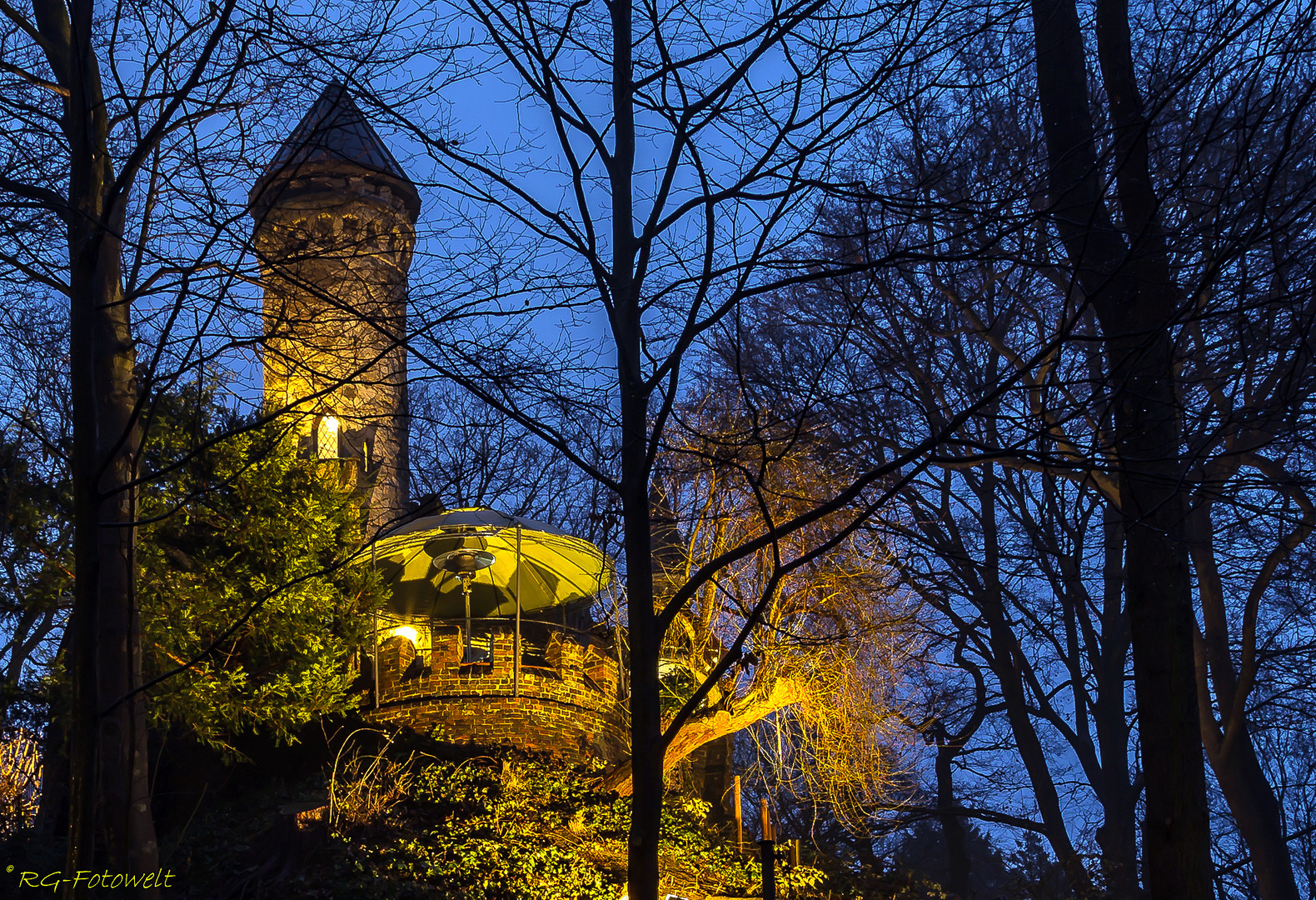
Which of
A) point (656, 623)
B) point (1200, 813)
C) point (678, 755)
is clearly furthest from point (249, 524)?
point (1200, 813)

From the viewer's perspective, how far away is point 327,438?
15.8 m

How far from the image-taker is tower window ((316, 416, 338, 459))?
50.8ft

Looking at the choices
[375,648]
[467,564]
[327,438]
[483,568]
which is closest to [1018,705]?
[483,568]

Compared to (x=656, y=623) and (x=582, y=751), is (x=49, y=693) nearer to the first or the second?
(x=582, y=751)

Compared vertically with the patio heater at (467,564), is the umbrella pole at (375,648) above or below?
below

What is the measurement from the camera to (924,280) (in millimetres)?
12414

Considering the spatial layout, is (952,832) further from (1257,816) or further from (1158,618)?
(1158,618)

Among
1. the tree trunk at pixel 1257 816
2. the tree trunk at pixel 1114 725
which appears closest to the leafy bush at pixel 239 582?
the tree trunk at pixel 1257 816

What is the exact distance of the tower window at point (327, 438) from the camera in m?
15.5

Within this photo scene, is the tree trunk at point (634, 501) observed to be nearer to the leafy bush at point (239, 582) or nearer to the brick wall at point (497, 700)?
the leafy bush at point (239, 582)

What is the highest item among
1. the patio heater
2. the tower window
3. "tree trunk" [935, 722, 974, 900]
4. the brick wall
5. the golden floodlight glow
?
the tower window

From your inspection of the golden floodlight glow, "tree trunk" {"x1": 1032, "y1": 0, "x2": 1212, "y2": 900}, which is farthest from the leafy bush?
"tree trunk" {"x1": 1032, "y1": 0, "x2": 1212, "y2": 900}

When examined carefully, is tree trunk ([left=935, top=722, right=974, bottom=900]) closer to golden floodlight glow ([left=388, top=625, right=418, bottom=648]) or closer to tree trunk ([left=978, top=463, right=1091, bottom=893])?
tree trunk ([left=978, top=463, right=1091, bottom=893])

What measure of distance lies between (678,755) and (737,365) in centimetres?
771
